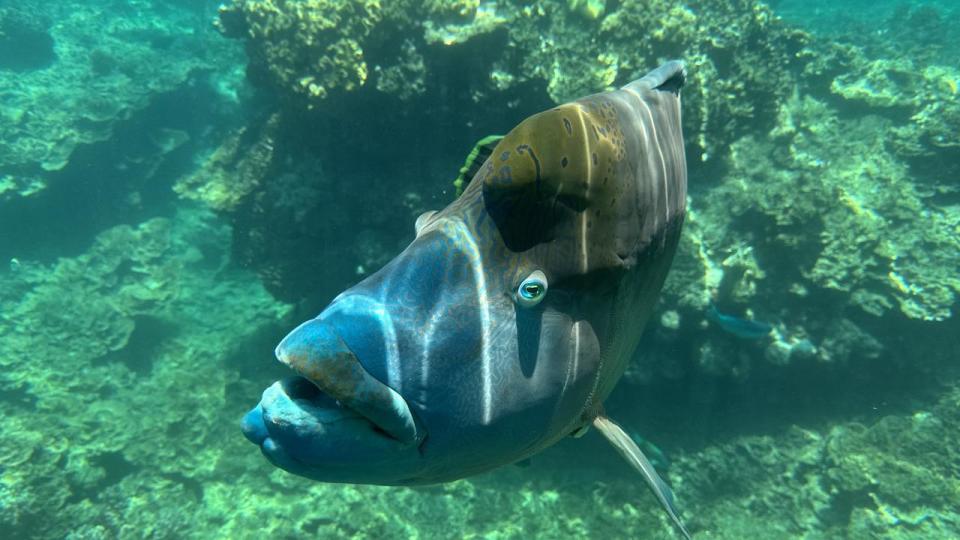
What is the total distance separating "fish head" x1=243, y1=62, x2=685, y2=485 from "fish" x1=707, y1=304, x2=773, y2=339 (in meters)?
5.22

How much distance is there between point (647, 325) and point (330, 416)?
5725mm

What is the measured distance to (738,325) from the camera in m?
5.66

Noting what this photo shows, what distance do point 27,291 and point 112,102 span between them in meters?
4.85

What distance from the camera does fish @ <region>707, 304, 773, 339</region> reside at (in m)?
5.66

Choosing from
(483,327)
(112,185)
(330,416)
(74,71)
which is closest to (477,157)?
(483,327)

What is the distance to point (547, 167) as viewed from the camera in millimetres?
926

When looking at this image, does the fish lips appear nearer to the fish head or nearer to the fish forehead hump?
the fish head

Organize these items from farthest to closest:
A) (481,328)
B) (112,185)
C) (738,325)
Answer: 1. (112,185)
2. (738,325)
3. (481,328)

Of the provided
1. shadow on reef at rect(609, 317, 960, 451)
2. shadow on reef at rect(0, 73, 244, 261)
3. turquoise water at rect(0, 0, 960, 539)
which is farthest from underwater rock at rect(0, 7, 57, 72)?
shadow on reef at rect(609, 317, 960, 451)

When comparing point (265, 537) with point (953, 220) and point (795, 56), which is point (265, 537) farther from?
point (795, 56)

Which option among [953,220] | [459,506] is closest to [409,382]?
[459,506]

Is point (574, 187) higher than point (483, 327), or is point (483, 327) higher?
point (574, 187)

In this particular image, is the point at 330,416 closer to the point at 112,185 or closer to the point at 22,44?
the point at 112,185

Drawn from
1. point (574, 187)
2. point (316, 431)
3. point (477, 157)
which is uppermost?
point (477, 157)
